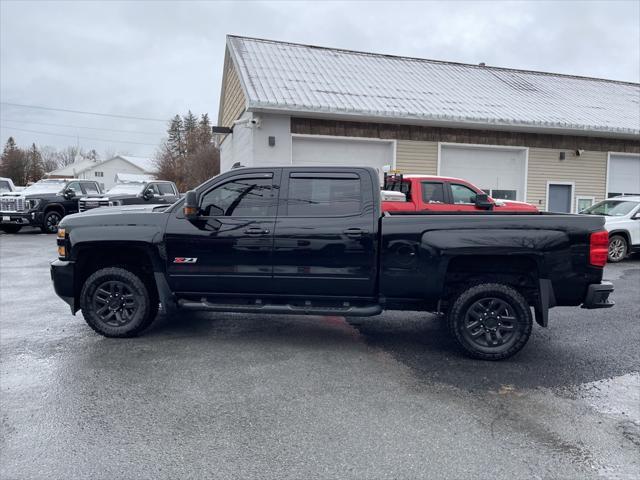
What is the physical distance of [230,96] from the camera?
1811cm

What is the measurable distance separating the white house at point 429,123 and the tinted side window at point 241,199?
7.27 meters

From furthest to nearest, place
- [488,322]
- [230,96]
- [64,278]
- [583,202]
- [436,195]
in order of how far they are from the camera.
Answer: [230,96]
[583,202]
[436,195]
[64,278]
[488,322]

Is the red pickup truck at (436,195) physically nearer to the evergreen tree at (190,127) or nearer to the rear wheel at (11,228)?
the rear wheel at (11,228)

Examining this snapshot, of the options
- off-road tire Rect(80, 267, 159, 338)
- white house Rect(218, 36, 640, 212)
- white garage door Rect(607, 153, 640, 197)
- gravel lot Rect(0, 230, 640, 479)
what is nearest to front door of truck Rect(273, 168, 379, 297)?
gravel lot Rect(0, 230, 640, 479)

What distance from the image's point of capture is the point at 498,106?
15117mm

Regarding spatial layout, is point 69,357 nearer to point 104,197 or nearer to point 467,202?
point 467,202

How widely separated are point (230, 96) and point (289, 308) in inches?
584

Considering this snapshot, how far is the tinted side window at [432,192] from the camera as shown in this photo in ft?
31.0

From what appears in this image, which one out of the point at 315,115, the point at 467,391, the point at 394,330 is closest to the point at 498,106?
the point at 315,115

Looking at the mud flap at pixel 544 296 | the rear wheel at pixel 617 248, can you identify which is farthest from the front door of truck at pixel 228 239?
the rear wheel at pixel 617 248

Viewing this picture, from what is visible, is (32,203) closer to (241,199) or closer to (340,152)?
(340,152)

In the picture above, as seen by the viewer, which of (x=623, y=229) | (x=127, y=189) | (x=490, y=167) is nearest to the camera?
(x=623, y=229)

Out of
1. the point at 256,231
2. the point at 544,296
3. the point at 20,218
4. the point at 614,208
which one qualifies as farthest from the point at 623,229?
the point at 20,218

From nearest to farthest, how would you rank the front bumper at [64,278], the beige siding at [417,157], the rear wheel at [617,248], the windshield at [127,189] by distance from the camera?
1. the front bumper at [64,278]
2. the rear wheel at [617,248]
3. the beige siding at [417,157]
4. the windshield at [127,189]
